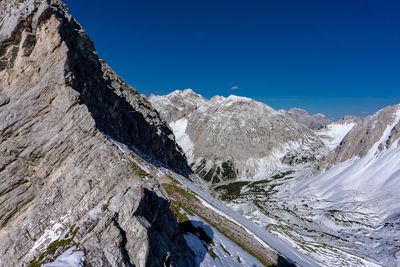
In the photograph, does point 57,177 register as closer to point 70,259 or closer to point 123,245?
point 70,259

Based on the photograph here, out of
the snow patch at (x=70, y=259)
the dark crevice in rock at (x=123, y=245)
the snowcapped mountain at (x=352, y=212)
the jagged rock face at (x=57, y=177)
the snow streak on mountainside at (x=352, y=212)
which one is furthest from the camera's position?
the snow streak on mountainside at (x=352, y=212)

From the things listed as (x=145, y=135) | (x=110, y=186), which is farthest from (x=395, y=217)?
(x=110, y=186)

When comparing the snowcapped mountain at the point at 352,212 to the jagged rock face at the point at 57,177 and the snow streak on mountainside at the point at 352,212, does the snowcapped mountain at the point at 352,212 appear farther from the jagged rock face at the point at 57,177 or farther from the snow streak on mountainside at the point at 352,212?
the jagged rock face at the point at 57,177

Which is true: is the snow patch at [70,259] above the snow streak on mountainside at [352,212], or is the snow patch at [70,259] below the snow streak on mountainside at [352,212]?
below

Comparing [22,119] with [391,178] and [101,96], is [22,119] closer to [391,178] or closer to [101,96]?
[101,96]

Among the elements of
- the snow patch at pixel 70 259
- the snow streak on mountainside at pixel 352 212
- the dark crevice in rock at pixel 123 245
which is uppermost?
the snow streak on mountainside at pixel 352 212

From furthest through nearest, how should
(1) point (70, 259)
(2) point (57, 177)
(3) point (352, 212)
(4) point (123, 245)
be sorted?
(3) point (352, 212)
(2) point (57, 177)
(4) point (123, 245)
(1) point (70, 259)

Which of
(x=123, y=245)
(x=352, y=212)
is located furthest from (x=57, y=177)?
(x=352, y=212)

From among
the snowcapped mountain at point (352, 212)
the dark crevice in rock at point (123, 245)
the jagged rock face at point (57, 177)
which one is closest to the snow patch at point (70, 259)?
the jagged rock face at point (57, 177)

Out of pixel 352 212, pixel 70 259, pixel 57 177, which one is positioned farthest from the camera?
pixel 352 212

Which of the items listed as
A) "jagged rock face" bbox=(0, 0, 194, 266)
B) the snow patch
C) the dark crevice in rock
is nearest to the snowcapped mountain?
"jagged rock face" bbox=(0, 0, 194, 266)
